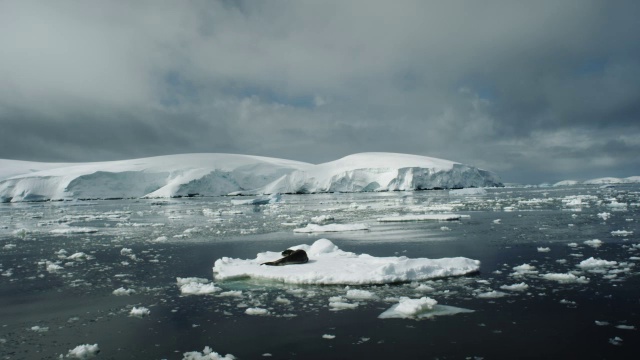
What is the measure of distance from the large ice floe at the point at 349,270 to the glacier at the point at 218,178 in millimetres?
66491

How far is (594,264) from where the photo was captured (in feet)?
33.1

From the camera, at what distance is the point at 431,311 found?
280 inches

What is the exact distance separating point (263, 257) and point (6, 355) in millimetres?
6450

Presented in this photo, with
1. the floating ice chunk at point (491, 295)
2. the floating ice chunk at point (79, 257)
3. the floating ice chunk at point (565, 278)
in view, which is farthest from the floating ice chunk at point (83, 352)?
the floating ice chunk at point (79, 257)

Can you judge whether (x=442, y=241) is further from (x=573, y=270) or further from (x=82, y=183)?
(x=82, y=183)

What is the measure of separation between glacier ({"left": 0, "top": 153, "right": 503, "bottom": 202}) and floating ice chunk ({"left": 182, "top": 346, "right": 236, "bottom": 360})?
71170 mm

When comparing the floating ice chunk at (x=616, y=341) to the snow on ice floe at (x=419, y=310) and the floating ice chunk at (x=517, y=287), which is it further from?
the floating ice chunk at (x=517, y=287)

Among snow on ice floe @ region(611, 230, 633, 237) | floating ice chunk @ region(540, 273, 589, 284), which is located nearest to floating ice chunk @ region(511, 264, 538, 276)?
floating ice chunk @ region(540, 273, 589, 284)

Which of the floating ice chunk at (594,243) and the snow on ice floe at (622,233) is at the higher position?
the snow on ice floe at (622,233)

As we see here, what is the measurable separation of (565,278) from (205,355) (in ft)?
23.3

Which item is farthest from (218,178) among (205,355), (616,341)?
(616,341)

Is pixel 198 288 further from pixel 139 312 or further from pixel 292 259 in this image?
pixel 292 259

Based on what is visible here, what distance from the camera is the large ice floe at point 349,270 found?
9.32 m

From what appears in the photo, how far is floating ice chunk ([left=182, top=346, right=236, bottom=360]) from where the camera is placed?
5.56 metres
